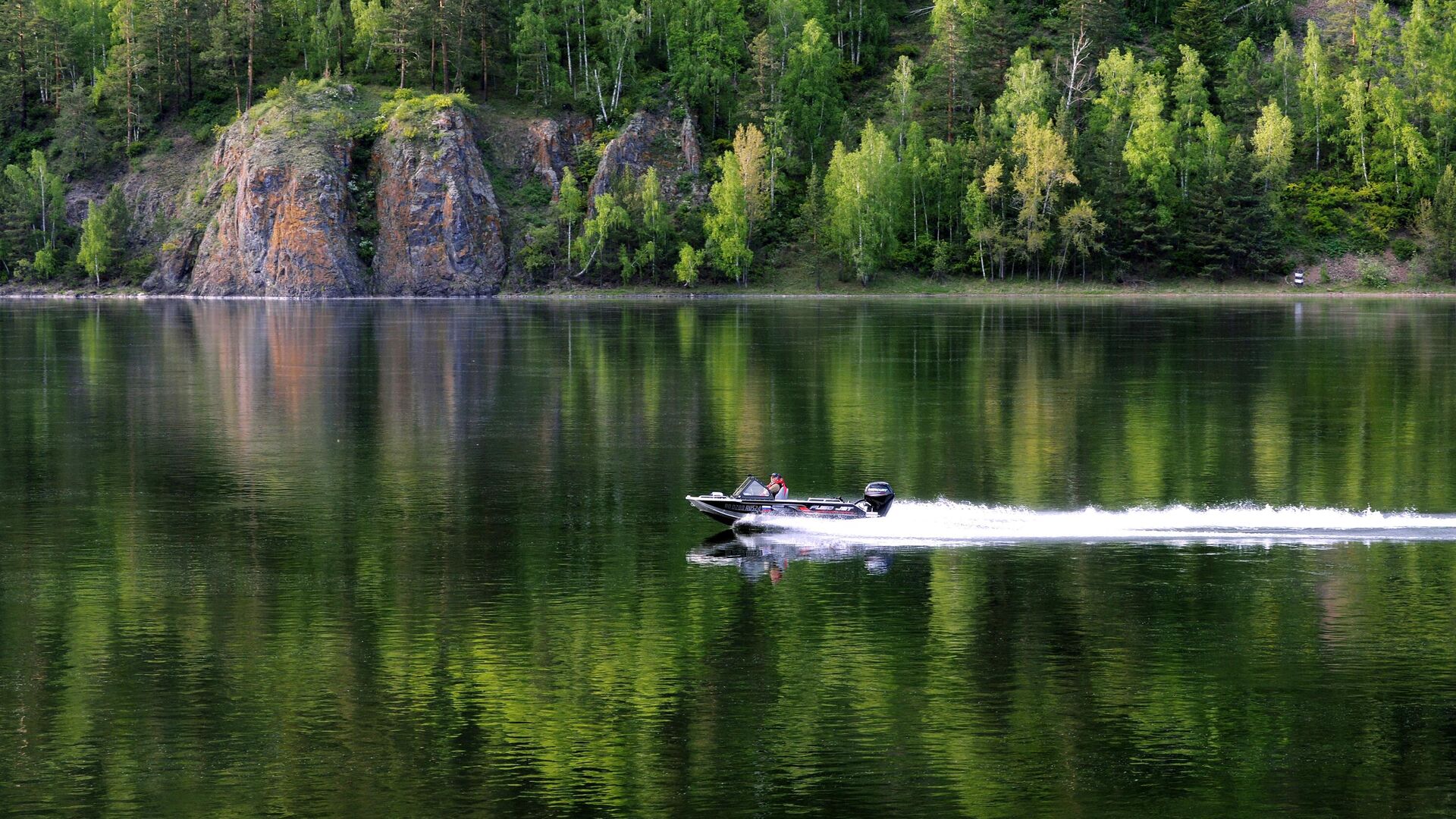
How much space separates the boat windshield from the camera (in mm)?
42812

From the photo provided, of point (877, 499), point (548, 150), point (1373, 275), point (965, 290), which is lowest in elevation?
point (877, 499)

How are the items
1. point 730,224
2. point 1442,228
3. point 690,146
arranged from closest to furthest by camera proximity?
point 1442,228, point 730,224, point 690,146

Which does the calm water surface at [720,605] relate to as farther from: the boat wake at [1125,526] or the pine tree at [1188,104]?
the pine tree at [1188,104]

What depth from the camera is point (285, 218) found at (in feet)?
570

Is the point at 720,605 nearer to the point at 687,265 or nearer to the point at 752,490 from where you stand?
the point at 752,490

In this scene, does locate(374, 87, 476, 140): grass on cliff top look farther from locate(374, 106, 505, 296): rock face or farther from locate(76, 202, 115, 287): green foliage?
locate(76, 202, 115, 287): green foliage

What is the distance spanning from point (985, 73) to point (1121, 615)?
548 ft

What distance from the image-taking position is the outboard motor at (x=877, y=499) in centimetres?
4238

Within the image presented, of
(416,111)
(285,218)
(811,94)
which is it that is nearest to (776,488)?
(285,218)

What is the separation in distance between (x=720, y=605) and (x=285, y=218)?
5906 inches

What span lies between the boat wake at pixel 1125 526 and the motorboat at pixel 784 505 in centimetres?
20

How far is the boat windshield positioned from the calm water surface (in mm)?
1288

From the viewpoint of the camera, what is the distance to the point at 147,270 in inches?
7323

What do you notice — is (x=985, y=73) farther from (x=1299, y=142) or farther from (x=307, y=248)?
(x=307, y=248)
